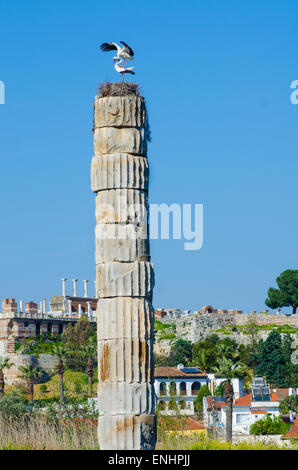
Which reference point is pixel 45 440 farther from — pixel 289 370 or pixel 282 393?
pixel 289 370

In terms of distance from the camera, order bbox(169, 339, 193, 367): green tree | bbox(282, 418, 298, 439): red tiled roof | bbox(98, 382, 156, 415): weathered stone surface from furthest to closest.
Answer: bbox(169, 339, 193, 367): green tree, bbox(282, 418, 298, 439): red tiled roof, bbox(98, 382, 156, 415): weathered stone surface

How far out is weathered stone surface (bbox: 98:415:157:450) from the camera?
12.4 meters

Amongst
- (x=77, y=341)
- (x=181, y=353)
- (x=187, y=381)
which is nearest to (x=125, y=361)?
(x=187, y=381)

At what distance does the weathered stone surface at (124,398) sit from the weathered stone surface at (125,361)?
0.23 feet

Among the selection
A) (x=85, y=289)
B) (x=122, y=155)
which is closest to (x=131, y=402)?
(x=122, y=155)

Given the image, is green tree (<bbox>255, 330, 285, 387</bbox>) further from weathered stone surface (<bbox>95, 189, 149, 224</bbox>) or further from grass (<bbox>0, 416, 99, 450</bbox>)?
weathered stone surface (<bbox>95, 189, 149, 224</bbox>)

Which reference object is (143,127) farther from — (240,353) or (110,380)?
(240,353)

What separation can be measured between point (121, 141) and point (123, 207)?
2.76ft

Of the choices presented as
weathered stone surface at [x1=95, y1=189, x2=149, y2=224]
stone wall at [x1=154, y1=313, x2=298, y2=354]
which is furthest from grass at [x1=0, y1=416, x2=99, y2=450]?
stone wall at [x1=154, y1=313, x2=298, y2=354]

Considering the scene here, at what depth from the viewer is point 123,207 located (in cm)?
1290

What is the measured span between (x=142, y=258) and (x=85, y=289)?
62175 millimetres

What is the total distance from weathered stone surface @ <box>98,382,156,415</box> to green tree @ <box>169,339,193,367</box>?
49.4 m

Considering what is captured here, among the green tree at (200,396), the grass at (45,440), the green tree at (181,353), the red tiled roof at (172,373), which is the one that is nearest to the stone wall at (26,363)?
the red tiled roof at (172,373)
